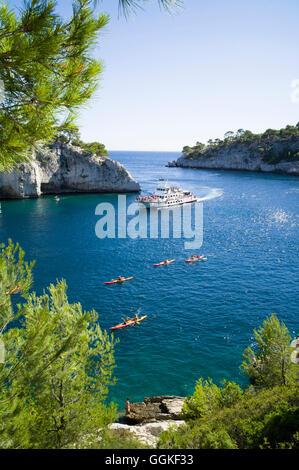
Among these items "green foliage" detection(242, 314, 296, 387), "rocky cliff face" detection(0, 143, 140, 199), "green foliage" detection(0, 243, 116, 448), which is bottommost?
"green foliage" detection(242, 314, 296, 387)

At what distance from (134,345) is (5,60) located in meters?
19.5

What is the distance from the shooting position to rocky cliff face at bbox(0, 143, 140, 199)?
6681 cm

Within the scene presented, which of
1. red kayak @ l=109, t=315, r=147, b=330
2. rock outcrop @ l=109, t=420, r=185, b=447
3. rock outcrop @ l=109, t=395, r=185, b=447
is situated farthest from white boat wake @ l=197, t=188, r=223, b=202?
rock outcrop @ l=109, t=420, r=185, b=447

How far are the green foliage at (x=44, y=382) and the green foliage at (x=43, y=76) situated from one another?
3.55 metres

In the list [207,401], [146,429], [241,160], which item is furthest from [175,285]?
[241,160]

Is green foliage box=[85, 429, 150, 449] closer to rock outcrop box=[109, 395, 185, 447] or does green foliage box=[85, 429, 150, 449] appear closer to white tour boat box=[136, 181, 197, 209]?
rock outcrop box=[109, 395, 185, 447]

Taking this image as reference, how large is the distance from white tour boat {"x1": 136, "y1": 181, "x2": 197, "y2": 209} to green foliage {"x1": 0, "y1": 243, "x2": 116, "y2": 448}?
53503 mm

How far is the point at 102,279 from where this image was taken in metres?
30.6

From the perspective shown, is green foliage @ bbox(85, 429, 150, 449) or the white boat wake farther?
the white boat wake

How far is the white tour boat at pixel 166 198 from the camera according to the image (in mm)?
64562

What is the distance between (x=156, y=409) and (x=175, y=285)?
1496cm
